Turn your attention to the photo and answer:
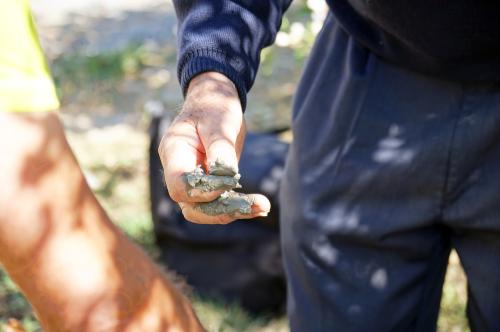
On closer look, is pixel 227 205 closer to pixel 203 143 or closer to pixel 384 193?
pixel 203 143

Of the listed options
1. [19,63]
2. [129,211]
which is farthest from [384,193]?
[129,211]

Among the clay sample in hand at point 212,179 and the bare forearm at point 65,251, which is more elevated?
the clay sample in hand at point 212,179

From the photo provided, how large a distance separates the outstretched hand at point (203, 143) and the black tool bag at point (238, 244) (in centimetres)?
136

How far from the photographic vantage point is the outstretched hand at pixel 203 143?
51.8 inches

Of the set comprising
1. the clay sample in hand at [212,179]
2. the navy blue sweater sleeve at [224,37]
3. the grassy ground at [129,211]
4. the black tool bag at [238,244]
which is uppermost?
the navy blue sweater sleeve at [224,37]

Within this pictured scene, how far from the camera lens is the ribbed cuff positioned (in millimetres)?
1574

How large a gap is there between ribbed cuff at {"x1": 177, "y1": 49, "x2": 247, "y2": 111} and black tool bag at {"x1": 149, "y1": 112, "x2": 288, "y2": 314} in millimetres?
1266

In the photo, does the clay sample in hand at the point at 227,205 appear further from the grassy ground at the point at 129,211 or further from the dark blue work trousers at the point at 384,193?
the grassy ground at the point at 129,211

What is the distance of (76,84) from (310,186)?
362cm

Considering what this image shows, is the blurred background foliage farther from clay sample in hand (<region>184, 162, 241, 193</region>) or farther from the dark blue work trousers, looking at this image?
clay sample in hand (<region>184, 162, 241, 193</region>)

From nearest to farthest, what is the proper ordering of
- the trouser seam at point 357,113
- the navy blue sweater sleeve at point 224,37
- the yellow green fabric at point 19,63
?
1. the yellow green fabric at point 19,63
2. the navy blue sweater sleeve at point 224,37
3. the trouser seam at point 357,113

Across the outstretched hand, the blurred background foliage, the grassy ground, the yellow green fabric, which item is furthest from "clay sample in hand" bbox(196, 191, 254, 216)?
the blurred background foliage

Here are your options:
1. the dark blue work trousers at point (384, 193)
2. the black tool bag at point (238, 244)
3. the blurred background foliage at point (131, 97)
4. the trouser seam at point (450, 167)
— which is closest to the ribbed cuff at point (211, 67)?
the dark blue work trousers at point (384, 193)

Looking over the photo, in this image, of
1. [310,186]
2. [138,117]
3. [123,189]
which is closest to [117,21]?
[138,117]
